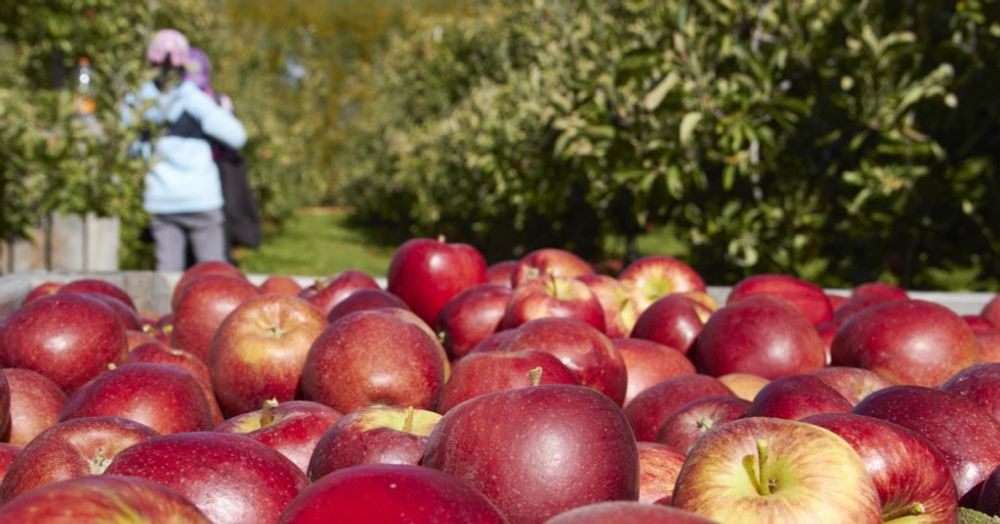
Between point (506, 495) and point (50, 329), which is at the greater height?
point (506, 495)

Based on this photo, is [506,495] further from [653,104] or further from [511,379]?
[653,104]

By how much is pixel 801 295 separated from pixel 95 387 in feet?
7.31

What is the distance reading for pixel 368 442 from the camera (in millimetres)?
1559

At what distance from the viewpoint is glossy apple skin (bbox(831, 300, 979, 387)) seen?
2449 millimetres

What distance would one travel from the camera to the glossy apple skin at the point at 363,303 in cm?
286

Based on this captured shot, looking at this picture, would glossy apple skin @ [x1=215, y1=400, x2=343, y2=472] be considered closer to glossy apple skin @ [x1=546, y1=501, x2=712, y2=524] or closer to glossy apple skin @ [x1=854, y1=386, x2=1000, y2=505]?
glossy apple skin @ [x1=546, y1=501, x2=712, y2=524]

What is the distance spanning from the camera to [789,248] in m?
Result: 5.64

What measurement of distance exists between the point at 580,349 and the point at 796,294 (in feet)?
4.29

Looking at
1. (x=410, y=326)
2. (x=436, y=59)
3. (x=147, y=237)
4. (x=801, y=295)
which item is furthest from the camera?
(x=436, y=59)

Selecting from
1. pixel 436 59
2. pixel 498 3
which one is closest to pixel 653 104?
pixel 498 3

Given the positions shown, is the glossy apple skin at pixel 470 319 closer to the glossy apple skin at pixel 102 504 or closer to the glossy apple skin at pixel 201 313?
the glossy apple skin at pixel 201 313

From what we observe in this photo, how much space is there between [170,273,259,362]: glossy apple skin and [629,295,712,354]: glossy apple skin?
116 centimetres

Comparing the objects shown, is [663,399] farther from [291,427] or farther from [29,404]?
[29,404]

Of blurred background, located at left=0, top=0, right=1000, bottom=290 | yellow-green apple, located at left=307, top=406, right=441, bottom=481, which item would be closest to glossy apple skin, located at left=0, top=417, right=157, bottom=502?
yellow-green apple, located at left=307, top=406, right=441, bottom=481
